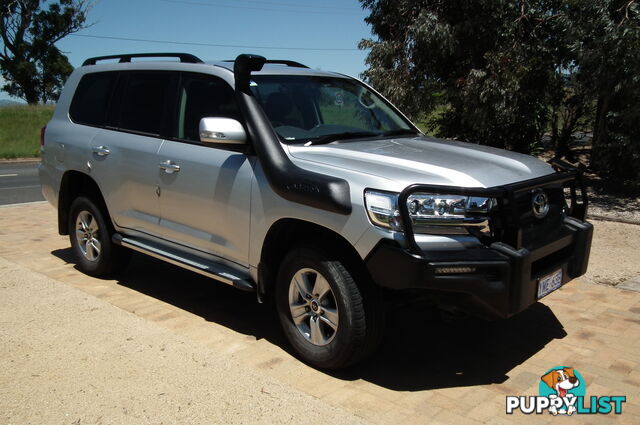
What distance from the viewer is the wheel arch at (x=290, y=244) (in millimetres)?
3762

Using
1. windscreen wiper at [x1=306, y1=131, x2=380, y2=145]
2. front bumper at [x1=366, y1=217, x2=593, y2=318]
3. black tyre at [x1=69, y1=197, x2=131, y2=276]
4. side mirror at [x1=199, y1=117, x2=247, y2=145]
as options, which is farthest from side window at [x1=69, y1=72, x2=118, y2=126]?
A: front bumper at [x1=366, y1=217, x2=593, y2=318]

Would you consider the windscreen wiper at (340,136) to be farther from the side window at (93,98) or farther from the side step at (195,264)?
the side window at (93,98)

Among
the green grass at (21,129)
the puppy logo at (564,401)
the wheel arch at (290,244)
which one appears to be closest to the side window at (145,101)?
the wheel arch at (290,244)

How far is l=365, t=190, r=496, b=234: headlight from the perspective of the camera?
11.4 ft

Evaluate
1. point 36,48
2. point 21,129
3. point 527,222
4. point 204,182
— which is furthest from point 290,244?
point 36,48

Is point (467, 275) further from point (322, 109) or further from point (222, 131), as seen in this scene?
point (322, 109)

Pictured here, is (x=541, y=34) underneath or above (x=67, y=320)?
above

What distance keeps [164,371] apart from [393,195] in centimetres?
185

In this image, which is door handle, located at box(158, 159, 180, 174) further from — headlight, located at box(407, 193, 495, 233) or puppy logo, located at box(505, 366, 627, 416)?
puppy logo, located at box(505, 366, 627, 416)

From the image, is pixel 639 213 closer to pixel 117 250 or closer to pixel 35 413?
pixel 117 250

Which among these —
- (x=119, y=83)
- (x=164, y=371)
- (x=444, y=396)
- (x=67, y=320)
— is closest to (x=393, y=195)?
(x=444, y=396)

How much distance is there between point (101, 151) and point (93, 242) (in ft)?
3.25

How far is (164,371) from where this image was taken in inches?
155

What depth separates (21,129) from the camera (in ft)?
95.8
